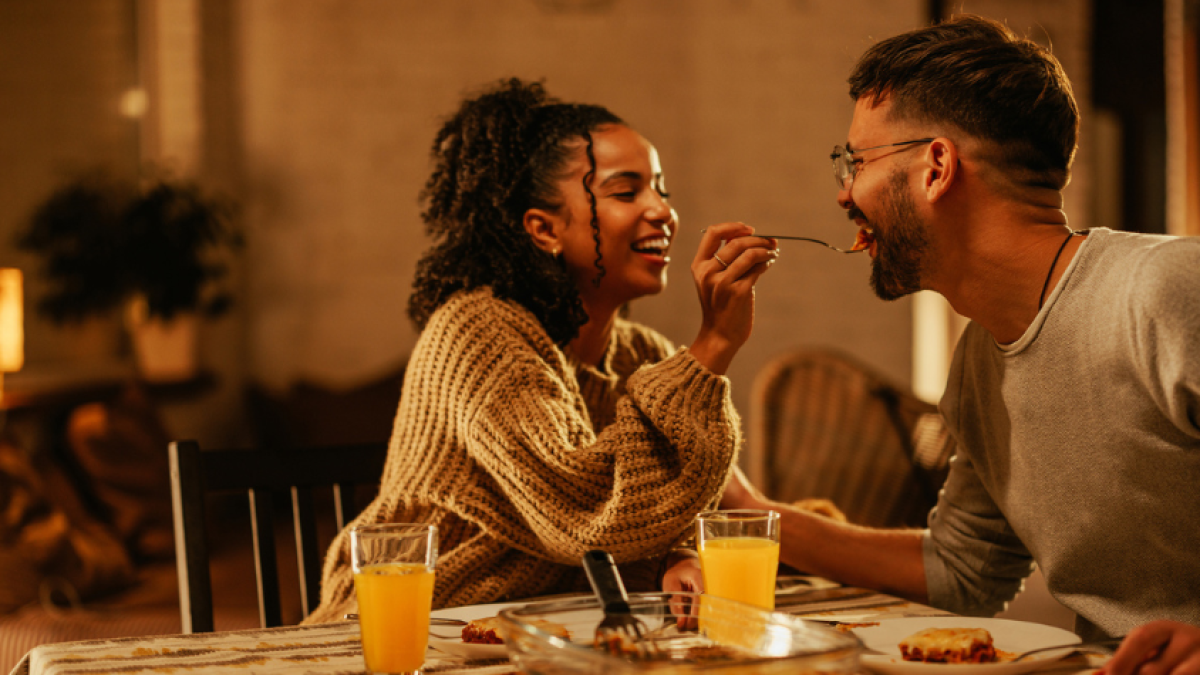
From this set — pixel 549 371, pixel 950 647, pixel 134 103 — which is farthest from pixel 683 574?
pixel 134 103

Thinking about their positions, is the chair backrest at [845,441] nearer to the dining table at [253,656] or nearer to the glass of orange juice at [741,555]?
the dining table at [253,656]

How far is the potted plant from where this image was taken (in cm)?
316

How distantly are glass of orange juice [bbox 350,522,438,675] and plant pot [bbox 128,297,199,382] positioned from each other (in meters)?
2.91

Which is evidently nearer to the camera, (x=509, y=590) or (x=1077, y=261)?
(x=1077, y=261)

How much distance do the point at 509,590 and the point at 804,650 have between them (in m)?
0.66

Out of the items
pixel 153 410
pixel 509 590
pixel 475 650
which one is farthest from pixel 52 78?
pixel 475 650

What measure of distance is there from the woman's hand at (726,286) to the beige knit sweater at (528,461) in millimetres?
43

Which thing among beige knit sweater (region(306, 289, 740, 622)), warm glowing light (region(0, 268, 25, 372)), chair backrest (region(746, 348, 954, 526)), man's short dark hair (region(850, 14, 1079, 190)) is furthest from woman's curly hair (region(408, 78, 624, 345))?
warm glowing light (region(0, 268, 25, 372))

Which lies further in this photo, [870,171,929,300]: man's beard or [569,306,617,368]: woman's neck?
[569,306,617,368]: woman's neck

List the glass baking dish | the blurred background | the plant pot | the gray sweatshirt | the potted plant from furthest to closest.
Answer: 1. the blurred background
2. the plant pot
3. the potted plant
4. the gray sweatshirt
5. the glass baking dish

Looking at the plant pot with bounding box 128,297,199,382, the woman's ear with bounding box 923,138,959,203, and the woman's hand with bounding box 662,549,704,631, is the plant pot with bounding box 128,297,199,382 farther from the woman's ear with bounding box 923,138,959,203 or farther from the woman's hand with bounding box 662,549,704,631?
the woman's ear with bounding box 923,138,959,203

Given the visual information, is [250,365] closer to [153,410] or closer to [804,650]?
[153,410]

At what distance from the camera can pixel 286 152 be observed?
3.83 m

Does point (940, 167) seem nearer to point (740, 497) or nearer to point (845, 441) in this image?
point (740, 497)
